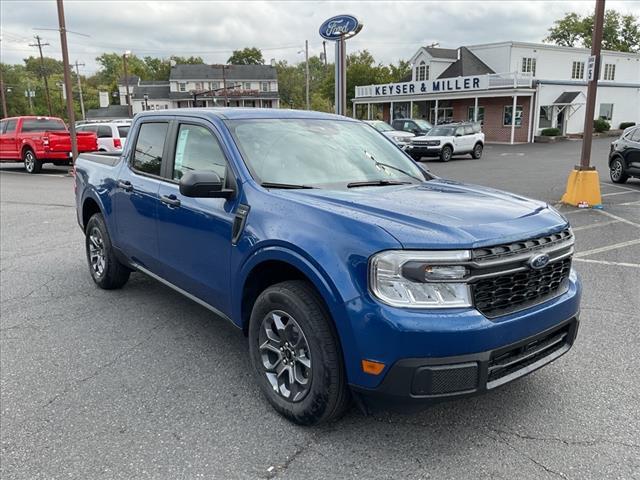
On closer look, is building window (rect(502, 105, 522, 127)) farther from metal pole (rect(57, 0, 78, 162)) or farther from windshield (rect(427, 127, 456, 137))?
metal pole (rect(57, 0, 78, 162))

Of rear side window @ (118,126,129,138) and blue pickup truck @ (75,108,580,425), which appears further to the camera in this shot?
rear side window @ (118,126,129,138)

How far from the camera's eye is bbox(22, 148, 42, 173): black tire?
18.8 m

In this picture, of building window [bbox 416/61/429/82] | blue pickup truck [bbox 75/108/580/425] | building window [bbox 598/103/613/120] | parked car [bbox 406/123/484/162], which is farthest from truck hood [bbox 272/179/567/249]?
building window [bbox 416/61/429/82]

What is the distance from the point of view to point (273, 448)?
2.92 m

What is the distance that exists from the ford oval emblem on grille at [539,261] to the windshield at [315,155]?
4.18ft

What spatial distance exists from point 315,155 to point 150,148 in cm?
167

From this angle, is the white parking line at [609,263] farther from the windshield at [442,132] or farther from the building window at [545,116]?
the building window at [545,116]

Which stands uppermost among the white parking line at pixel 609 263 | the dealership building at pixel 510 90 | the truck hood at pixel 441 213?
the dealership building at pixel 510 90

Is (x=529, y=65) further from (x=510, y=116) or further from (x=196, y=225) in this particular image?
(x=196, y=225)

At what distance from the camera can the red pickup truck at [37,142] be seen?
1834 centimetres

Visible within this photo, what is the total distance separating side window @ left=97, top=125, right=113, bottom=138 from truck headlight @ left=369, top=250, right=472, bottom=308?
19.5 meters

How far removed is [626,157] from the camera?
45.3 feet

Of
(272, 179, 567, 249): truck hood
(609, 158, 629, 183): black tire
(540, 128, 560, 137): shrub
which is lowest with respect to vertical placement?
(609, 158, 629, 183): black tire

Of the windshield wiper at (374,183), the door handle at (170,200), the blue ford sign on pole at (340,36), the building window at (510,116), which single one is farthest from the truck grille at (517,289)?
the building window at (510,116)
